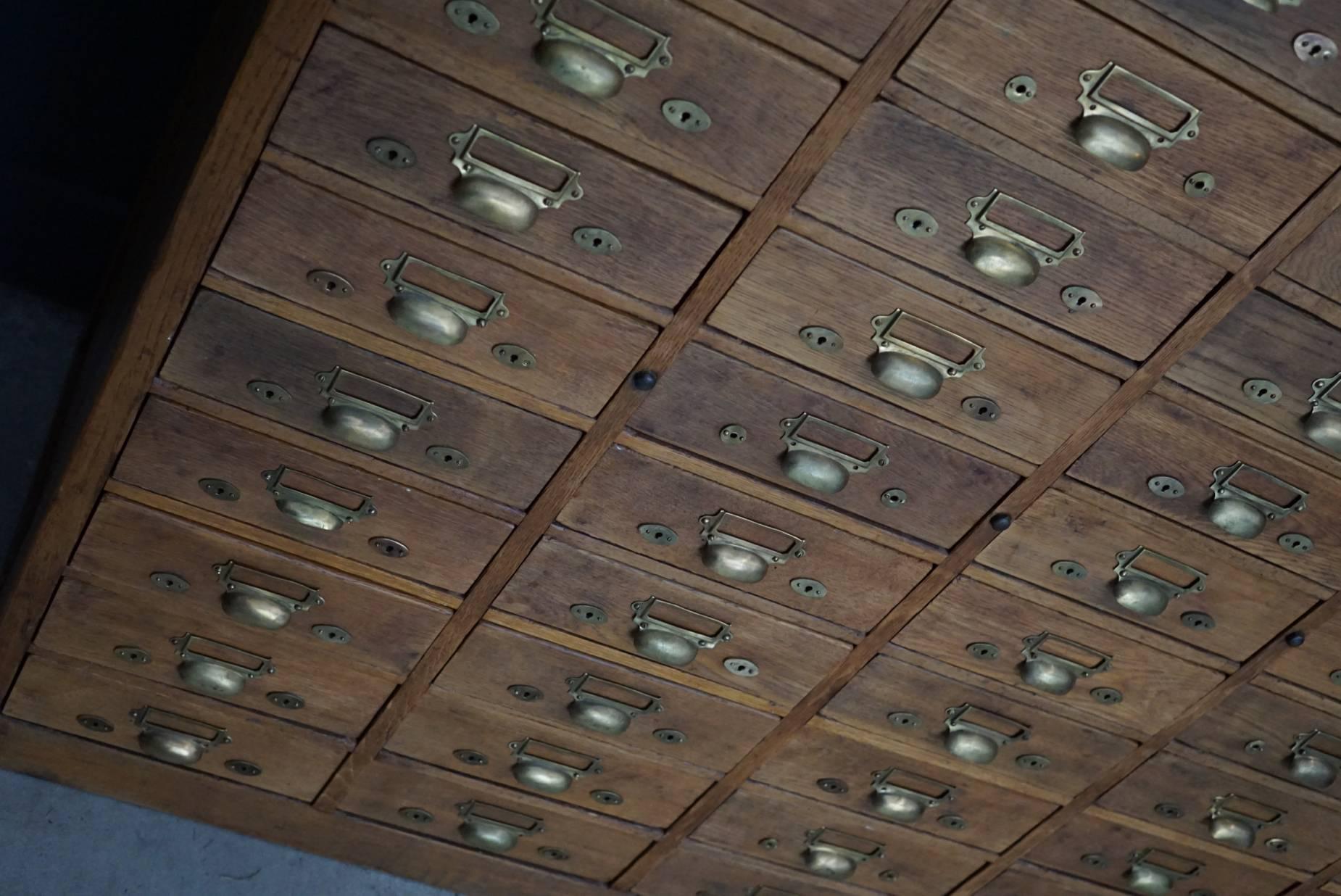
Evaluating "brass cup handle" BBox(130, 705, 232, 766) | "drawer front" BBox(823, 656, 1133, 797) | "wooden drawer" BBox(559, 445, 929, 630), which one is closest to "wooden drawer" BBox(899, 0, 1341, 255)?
"wooden drawer" BBox(559, 445, 929, 630)

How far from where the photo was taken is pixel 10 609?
2.29 metres

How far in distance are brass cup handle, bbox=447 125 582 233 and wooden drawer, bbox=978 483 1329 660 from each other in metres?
0.88

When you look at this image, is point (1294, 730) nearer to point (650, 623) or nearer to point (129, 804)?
point (650, 623)

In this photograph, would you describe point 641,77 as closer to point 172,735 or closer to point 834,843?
point 172,735

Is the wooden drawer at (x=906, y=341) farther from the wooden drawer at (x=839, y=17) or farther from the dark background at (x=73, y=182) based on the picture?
the dark background at (x=73, y=182)

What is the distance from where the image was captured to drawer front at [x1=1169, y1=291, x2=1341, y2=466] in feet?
6.23

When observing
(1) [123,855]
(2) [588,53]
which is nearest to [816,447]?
(2) [588,53]

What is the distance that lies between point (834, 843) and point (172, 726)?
1.26 m

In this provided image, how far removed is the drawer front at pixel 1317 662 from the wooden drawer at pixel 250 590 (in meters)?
1.39

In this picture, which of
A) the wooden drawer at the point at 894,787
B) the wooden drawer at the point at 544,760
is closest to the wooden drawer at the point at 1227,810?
the wooden drawer at the point at 894,787

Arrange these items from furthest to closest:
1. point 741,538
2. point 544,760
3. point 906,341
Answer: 1. point 544,760
2. point 741,538
3. point 906,341

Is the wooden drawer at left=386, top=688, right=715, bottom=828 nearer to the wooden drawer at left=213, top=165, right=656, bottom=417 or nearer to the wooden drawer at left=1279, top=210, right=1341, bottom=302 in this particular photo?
the wooden drawer at left=213, top=165, right=656, bottom=417

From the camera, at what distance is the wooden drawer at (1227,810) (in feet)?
8.70

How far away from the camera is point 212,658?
95.3 inches
